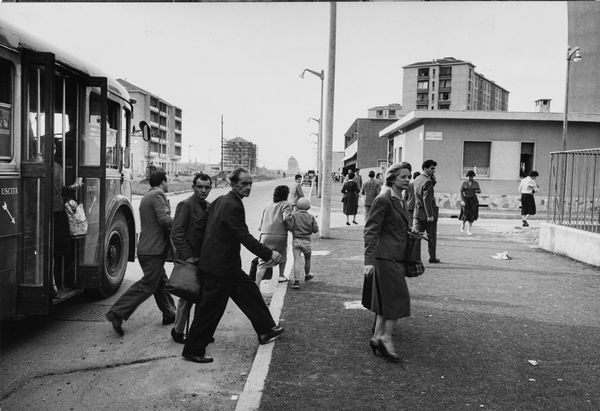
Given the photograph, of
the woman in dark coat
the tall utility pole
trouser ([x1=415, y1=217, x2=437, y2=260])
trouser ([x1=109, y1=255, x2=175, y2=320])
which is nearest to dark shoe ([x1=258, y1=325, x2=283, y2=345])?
trouser ([x1=109, y1=255, x2=175, y2=320])

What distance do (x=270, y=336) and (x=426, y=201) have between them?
4.85 m

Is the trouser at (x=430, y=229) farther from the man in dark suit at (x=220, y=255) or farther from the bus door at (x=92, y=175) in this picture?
the bus door at (x=92, y=175)

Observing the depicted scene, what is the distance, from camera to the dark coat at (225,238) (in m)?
4.74

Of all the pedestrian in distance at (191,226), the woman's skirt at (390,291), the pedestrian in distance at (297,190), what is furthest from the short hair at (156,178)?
the pedestrian in distance at (297,190)

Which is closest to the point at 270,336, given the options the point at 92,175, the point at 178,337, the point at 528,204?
the point at 178,337

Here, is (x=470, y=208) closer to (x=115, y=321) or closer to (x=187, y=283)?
(x=115, y=321)

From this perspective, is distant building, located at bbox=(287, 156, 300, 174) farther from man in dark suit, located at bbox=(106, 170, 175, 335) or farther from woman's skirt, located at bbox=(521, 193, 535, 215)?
woman's skirt, located at bbox=(521, 193, 535, 215)

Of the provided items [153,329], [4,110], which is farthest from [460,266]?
[4,110]

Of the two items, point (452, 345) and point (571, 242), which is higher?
point (571, 242)

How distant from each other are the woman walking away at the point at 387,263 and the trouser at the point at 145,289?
2242 mm

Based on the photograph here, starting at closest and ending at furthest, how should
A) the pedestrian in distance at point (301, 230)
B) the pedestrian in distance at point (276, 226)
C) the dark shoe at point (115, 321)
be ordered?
the dark shoe at point (115, 321), the pedestrian in distance at point (276, 226), the pedestrian in distance at point (301, 230)

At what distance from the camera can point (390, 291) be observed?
16.0 ft

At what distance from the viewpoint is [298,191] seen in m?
11.4

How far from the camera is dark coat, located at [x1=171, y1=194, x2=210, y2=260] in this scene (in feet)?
16.5
